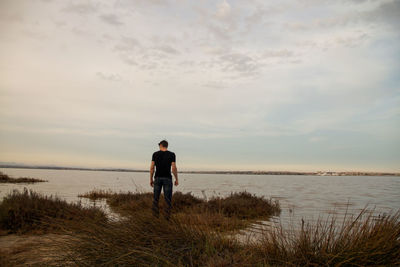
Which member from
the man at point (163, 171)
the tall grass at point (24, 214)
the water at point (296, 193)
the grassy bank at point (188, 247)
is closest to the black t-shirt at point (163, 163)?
the man at point (163, 171)

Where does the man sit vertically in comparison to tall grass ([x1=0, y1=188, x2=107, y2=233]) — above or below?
above

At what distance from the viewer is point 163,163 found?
796 cm

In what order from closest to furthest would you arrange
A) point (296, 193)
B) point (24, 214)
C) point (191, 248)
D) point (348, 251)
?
1. point (348, 251)
2. point (191, 248)
3. point (24, 214)
4. point (296, 193)

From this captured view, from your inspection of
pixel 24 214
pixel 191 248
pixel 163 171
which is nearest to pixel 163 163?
pixel 163 171

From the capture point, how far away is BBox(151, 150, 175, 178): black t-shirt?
7.96 m

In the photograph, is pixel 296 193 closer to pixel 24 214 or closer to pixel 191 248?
pixel 24 214

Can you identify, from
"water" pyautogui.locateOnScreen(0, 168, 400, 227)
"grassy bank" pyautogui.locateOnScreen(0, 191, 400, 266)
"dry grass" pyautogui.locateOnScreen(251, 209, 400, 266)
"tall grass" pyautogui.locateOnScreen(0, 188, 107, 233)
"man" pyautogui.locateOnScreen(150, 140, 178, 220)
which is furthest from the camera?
"water" pyautogui.locateOnScreen(0, 168, 400, 227)

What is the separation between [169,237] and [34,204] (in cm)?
628

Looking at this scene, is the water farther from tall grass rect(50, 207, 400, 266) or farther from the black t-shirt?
the black t-shirt

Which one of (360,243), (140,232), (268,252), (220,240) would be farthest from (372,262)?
(140,232)

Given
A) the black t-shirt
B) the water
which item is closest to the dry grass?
the water

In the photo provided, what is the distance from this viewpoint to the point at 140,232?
3850 millimetres

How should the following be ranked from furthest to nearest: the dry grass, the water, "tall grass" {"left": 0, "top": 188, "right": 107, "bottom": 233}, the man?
the water
the man
"tall grass" {"left": 0, "top": 188, "right": 107, "bottom": 233}
the dry grass

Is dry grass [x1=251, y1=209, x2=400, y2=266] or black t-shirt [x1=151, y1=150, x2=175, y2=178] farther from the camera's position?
black t-shirt [x1=151, y1=150, x2=175, y2=178]
